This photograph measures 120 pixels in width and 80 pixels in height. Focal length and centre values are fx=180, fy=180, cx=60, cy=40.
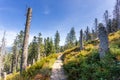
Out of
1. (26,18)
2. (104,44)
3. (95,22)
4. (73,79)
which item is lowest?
(73,79)

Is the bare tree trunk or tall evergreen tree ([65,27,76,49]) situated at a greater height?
tall evergreen tree ([65,27,76,49])

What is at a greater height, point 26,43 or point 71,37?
point 71,37

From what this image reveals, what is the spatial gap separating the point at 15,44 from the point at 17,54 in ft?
11.2

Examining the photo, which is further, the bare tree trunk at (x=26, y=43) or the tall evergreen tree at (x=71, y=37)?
the tall evergreen tree at (x=71, y=37)

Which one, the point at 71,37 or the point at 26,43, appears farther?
the point at 71,37

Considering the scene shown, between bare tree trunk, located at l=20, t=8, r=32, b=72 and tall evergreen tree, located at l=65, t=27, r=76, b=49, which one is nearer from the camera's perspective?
bare tree trunk, located at l=20, t=8, r=32, b=72

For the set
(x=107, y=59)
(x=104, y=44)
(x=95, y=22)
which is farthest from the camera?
(x=95, y=22)

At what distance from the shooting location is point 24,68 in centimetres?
1523

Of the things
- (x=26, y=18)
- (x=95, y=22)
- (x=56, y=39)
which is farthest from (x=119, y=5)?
(x=26, y=18)

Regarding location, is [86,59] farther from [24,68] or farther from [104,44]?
[24,68]

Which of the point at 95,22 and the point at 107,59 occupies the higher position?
the point at 95,22

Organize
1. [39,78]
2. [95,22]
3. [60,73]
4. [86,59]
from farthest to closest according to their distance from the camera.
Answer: [95,22] < [60,73] < [86,59] < [39,78]

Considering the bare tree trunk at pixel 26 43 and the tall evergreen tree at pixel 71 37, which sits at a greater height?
the tall evergreen tree at pixel 71 37

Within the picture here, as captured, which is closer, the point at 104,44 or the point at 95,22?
the point at 104,44
